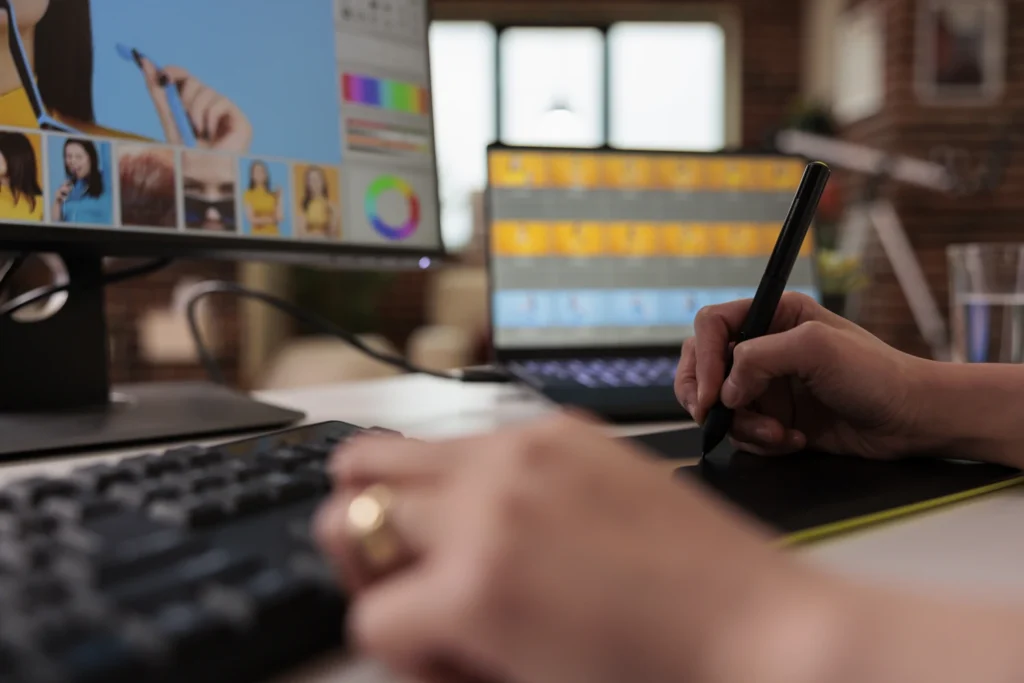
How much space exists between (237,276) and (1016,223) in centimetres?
322

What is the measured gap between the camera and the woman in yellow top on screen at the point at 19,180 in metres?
0.53

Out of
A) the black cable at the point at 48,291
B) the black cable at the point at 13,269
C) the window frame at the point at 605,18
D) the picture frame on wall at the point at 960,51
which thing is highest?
the window frame at the point at 605,18

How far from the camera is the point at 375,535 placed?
0.21m

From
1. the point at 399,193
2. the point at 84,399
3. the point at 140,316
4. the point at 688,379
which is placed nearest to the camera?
the point at 688,379

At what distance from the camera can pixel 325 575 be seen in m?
0.23

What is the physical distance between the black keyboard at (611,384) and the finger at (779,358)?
152 mm

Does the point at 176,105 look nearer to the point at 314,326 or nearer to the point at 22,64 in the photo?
the point at 22,64

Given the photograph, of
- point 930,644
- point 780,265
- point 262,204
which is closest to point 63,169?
point 262,204

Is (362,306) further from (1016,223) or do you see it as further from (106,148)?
(106,148)

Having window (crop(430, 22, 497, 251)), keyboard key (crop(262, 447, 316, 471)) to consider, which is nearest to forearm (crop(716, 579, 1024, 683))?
keyboard key (crop(262, 447, 316, 471))

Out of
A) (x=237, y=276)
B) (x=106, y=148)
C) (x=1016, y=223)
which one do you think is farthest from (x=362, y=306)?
(x=106, y=148)

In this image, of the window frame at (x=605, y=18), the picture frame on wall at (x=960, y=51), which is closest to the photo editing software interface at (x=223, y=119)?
the picture frame on wall at (x=960, y=51)

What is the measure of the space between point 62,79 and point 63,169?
2.5 inches

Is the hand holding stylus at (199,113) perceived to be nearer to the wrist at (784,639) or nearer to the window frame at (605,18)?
the wrist at (784,639)
